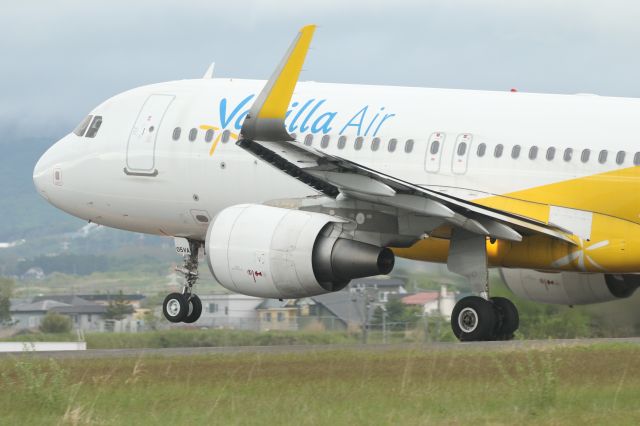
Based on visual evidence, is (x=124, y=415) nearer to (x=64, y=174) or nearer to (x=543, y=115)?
(x=543, y=115)

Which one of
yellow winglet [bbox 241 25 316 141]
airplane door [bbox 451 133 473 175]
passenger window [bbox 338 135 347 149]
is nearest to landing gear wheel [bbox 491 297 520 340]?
airplane door [bbox 451 133 473 175]

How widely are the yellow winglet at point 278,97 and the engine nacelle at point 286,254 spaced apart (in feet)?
7.07

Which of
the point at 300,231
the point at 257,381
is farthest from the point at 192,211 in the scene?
the point at 257,381

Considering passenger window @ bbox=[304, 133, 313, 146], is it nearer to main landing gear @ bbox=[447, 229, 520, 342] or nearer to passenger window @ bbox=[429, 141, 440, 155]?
passenger window @ bbox=[429, 141, 440, 155]

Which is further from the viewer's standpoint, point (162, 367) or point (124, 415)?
point (162, 367)

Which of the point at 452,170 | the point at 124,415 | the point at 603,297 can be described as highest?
the point at 452,170

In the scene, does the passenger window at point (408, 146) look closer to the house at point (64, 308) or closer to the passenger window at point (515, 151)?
the passenger window at point (515, 151)

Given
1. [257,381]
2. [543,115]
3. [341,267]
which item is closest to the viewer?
[257,381]

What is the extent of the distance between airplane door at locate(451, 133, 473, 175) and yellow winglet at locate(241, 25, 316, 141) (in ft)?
14.9

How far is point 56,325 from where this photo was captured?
151ft

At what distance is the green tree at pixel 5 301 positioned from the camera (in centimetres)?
4850

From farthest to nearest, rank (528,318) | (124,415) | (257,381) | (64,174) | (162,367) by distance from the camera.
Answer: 1. (528,318)
2. (64,174)
3. (162,367)
4. (257,381)
5. (124,415)

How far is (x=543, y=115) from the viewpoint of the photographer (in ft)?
82.3

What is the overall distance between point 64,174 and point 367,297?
14959mm
